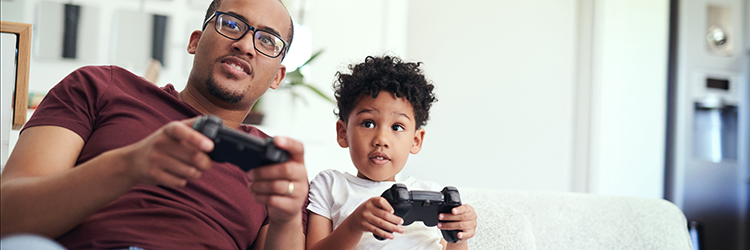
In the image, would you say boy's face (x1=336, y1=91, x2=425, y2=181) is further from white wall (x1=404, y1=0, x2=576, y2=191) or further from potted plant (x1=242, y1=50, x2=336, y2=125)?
white wall (x1=404, y1=0, x2=576, y2=191)

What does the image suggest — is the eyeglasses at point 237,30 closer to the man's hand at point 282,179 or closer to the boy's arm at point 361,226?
the boy's arm at point 361,226

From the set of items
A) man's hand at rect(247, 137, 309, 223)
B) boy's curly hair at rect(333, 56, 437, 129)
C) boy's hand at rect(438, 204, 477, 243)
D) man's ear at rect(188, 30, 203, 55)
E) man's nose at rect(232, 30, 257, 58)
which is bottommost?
boy's hand at rect(438, 204, 477, 243)

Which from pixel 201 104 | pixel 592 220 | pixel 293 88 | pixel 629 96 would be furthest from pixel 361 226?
pixel 629 96

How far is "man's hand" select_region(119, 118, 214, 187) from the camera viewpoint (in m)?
0.68

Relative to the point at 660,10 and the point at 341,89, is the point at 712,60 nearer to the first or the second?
the point at 660,10

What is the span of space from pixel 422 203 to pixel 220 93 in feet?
1.94

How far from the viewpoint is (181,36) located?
9.92 feet

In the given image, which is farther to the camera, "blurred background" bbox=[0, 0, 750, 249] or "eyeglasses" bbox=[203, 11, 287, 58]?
"blurred background" bbox=[0, 0, 750, 249]

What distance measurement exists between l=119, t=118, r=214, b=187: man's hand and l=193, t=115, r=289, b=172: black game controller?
1cm

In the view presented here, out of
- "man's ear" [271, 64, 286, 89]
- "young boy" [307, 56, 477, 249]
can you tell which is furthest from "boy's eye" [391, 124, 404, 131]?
"man's ear" [271, 64, 286, 89]

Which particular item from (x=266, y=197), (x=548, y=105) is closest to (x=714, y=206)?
(x=548, y=105)

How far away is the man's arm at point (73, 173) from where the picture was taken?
70cm

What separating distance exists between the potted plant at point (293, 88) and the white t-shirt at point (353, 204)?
1.30 metres

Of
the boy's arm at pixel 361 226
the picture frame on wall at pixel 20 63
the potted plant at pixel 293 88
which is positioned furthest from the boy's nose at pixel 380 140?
the potted plant at pixel 293 88
